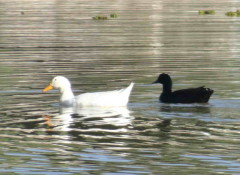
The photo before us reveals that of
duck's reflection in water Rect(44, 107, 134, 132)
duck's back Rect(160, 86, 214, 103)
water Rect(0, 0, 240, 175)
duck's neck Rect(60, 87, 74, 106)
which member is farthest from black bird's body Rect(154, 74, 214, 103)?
duck's neck Rect(60, 87, 74, 106)

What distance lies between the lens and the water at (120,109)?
14070 millimetres

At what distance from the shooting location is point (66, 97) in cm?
2048

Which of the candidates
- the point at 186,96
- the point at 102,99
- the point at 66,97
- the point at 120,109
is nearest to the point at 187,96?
the point at 186,96

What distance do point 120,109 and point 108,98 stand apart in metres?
0.37

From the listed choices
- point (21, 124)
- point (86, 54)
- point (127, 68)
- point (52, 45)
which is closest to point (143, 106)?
point (21, 124)

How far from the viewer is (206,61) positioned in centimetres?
2861

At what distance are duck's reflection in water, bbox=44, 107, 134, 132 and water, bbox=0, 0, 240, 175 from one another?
2 cm

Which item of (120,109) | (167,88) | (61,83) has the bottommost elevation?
(120,109)

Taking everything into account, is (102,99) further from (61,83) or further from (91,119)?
(91,119)

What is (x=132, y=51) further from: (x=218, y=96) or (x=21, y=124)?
(x=21, y=124)

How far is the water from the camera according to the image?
14070 mm

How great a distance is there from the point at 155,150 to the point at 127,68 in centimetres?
1239

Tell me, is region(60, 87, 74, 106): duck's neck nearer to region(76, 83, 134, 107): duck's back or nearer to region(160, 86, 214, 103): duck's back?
region(76, 83, 134, 107): duck's back

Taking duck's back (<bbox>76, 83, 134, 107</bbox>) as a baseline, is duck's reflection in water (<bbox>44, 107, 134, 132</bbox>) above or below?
below
